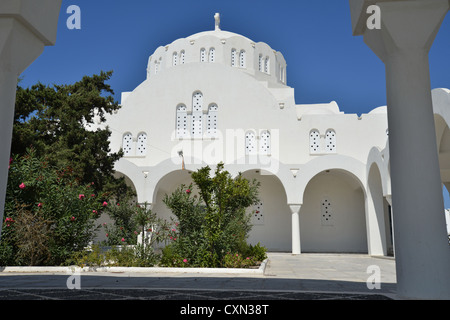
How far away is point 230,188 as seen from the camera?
29.0 ft

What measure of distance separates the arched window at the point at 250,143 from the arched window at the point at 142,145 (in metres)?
4.91

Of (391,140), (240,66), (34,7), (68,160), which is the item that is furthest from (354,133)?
(34,7)

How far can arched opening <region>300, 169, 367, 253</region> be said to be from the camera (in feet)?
62.2

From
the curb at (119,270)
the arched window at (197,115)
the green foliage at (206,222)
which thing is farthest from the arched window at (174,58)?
the curb at (119,270)

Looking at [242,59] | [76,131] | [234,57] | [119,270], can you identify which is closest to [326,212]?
[242,59]

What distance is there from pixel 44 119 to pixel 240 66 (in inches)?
494

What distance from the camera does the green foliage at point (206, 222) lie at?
27.2 ft

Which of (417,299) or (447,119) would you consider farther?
(447,119)

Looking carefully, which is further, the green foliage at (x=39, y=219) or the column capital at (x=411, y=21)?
the green foliage at (x=39, y=219)

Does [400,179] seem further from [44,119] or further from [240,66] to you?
[240,66]

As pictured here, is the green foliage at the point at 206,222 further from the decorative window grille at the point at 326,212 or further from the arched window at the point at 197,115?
the decorative window grille at the point at 326,212
